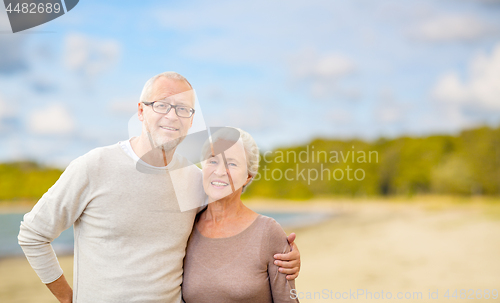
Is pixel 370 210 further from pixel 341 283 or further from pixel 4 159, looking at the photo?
pixel 4 159

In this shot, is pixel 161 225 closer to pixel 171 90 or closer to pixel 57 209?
pixel 57 209

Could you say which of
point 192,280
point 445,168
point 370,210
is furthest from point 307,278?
point 445,168

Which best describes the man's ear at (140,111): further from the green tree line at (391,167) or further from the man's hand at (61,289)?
the green tree line at (391,167)

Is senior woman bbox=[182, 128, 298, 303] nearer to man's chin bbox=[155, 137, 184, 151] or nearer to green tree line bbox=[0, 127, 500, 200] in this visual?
man's chin bbox=[155, 137, 184, 151]

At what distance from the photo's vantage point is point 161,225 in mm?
2055

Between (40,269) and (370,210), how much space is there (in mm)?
30556

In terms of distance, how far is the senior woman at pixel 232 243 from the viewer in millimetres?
2076

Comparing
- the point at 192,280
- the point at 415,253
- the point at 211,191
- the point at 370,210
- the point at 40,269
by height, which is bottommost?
the point at 370,210

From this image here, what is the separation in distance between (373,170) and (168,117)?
36.3m

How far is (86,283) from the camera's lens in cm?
205

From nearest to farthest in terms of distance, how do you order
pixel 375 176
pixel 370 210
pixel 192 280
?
pixel 192 280
pixel 370 210
pixel 375 176
